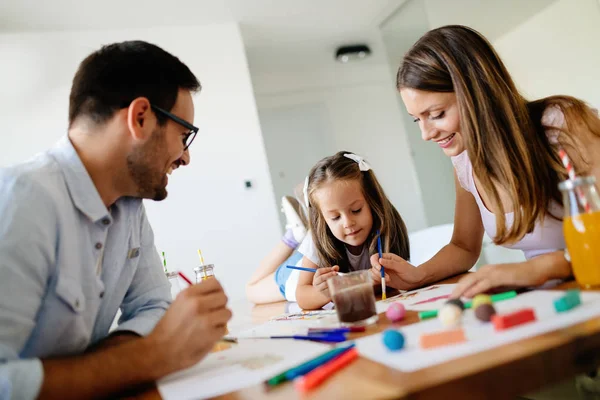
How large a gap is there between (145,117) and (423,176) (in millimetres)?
4057

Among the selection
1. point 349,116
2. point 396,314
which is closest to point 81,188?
point 396,314

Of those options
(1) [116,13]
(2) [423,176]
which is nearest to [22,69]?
(1) [116,13]

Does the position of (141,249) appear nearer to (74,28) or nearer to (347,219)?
(347,219)

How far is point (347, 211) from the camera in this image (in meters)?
1.88

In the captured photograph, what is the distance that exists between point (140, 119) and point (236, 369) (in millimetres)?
592

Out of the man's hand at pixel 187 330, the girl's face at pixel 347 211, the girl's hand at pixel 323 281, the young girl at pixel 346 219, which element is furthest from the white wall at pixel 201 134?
the man's hand at pixel 187 330

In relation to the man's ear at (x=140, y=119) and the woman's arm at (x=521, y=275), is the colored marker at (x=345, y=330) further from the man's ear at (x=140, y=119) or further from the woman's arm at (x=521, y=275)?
the man's ear at (x=140, y=119)

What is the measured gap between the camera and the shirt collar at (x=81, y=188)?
0.97 meters

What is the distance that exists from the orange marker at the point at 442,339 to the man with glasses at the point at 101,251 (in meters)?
0.36

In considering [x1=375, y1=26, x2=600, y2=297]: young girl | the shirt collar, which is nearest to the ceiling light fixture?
[x1=375, y1=26, x2=600, y2=297]: young girl

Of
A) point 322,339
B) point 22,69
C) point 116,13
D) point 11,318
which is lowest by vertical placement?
point 322,339

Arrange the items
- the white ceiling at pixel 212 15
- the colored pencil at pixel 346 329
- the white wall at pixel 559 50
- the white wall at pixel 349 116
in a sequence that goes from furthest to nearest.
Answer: the white wall at pixel 349 116 < the white wall at pixel 559 50 < the white ceiling at pixel 212 15 < the colored pencil at pixel 346 329

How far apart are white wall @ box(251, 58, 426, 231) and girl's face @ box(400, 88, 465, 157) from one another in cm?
460

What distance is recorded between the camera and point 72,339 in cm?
93
